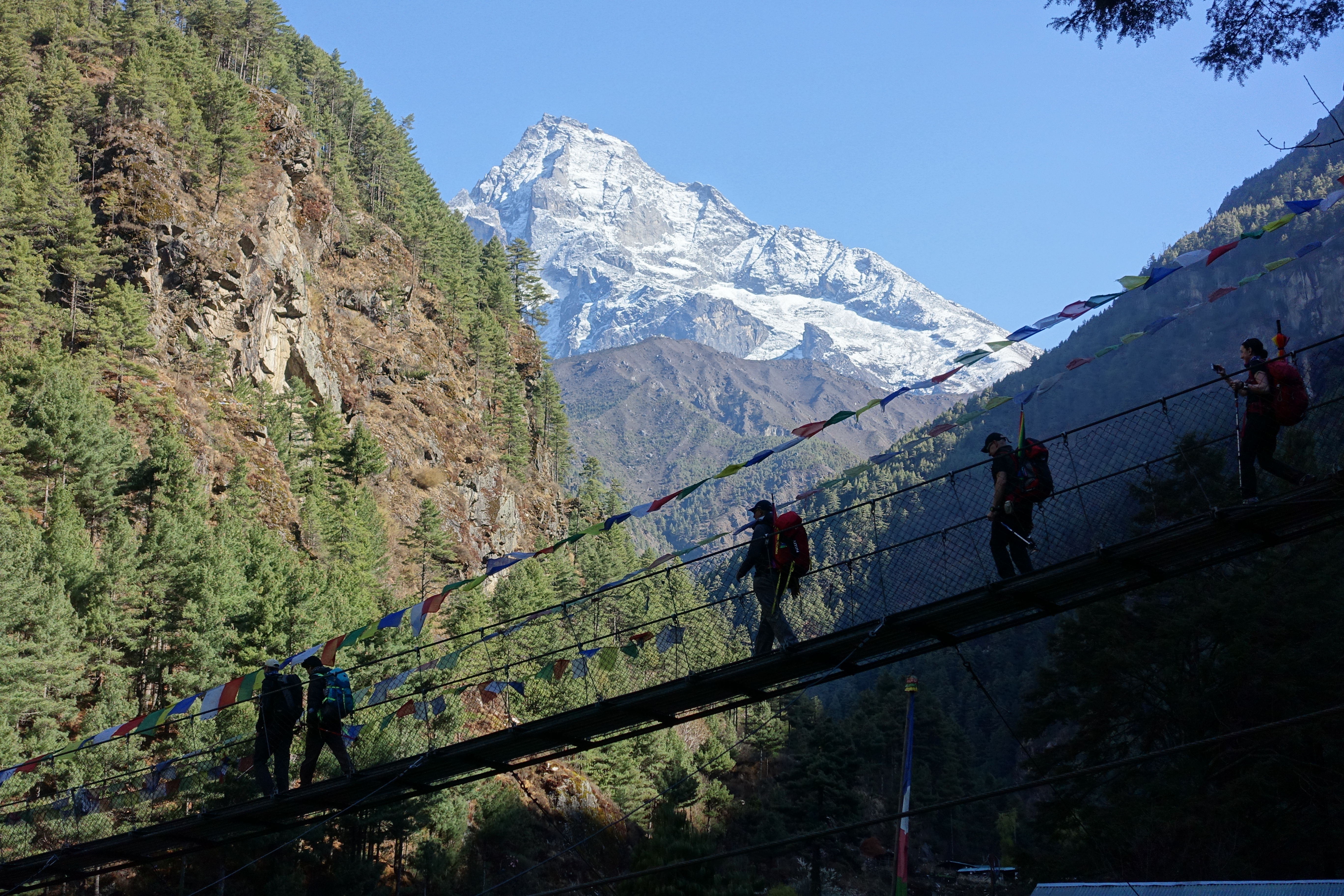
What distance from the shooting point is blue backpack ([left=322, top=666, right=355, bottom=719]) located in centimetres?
1167

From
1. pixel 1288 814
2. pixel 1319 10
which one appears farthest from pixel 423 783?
pixel 1288 814

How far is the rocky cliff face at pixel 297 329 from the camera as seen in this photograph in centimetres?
5569

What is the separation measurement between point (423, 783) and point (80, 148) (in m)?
59.5

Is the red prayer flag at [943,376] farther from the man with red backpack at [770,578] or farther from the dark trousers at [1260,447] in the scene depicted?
the dark trousers at [1260,447]

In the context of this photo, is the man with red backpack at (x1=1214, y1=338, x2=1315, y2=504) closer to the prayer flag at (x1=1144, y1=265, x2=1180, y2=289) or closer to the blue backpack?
the prayer flag at (x1=1144, y1=265, x2=1180, y2=289)

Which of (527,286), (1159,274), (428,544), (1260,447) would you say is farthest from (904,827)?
(527,286)

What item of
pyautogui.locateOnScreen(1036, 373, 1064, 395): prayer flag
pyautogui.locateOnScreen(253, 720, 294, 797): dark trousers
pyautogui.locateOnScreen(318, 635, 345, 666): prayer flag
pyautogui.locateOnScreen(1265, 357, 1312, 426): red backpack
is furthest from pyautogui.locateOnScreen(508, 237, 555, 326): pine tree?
pyautogui.locateOnScreen(1265, 357, 1312, 426): red backpack

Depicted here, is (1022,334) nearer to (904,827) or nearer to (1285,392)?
(1285,392)

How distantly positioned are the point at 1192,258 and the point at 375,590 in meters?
42.2

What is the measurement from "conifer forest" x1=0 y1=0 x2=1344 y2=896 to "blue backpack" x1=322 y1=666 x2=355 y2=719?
98 centimetres

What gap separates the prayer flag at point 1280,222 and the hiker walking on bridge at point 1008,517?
376 cm

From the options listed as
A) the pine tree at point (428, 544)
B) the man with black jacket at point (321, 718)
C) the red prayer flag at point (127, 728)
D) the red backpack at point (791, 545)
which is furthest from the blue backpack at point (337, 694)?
the pine tree at point (428, 544)

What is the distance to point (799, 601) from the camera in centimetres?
1173

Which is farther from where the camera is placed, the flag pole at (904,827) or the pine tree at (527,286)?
the pine tree at (527,286)
